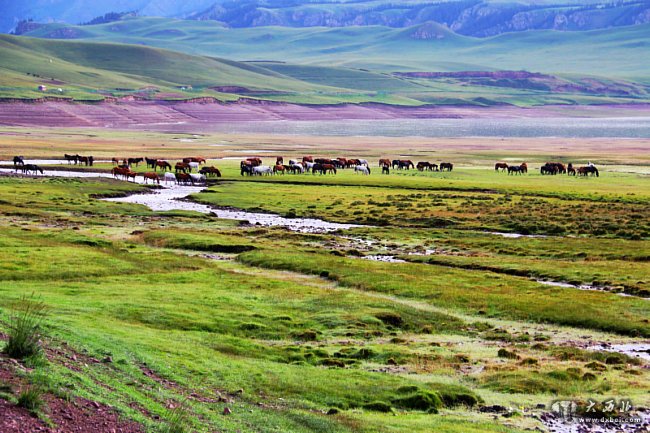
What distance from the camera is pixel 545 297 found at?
32.6 metres

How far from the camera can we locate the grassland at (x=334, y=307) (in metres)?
19.0

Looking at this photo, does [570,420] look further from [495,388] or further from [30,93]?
[30,93]

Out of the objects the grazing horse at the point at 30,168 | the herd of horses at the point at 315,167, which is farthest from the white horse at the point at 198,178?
the grazing horse at the point at 30,168

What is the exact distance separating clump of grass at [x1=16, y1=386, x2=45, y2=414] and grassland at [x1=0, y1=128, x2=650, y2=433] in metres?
0.38

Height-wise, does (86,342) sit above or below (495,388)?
above

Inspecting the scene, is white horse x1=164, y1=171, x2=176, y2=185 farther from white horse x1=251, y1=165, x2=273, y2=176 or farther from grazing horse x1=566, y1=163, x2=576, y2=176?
grazing horse x1=566, y1=163, x2=576, y2=176

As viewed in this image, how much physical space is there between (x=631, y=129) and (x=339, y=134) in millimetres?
65715

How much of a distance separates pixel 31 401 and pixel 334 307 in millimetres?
16736

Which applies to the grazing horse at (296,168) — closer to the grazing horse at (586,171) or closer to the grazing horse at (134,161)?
the grazing horse at (134,161)

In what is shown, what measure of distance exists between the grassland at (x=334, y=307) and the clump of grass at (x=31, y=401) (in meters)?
0.38

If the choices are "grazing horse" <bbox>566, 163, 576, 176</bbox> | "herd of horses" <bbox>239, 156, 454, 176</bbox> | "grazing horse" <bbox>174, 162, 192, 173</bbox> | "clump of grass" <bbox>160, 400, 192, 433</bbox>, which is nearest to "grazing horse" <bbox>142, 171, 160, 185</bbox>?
"grazing horse" <bbox>174, 162, 192, 173</bbox>

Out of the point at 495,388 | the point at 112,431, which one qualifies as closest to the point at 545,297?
the point at 495,388

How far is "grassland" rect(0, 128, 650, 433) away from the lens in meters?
19.0

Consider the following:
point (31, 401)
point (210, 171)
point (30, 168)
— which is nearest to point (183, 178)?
point (210, 171)
